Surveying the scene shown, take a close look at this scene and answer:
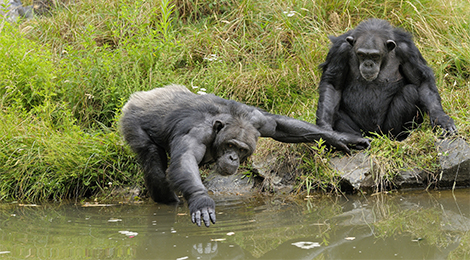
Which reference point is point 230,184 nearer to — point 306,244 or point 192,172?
point 192,172

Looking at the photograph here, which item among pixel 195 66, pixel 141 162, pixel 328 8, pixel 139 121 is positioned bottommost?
pixel 141 162

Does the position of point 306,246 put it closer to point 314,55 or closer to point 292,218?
point 292,218

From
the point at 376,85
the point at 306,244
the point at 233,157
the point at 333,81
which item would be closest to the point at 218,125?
the point at 233,157

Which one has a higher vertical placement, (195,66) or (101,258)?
(195,66)

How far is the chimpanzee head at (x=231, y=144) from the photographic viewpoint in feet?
17.3

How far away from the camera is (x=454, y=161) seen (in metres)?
5.86

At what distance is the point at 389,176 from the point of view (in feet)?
19.7

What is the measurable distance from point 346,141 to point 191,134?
6.56 ft

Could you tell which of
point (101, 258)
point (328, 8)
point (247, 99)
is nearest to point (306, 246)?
point (101, 258)

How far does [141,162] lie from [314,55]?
11.9ft


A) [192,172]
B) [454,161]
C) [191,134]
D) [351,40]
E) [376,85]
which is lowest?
[454,161]

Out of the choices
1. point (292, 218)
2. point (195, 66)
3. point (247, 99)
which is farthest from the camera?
point (195, 66)

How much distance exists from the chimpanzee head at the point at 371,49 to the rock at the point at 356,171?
103 centimetres

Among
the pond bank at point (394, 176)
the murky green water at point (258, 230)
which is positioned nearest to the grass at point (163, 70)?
the pond bank at point (394, 176)
